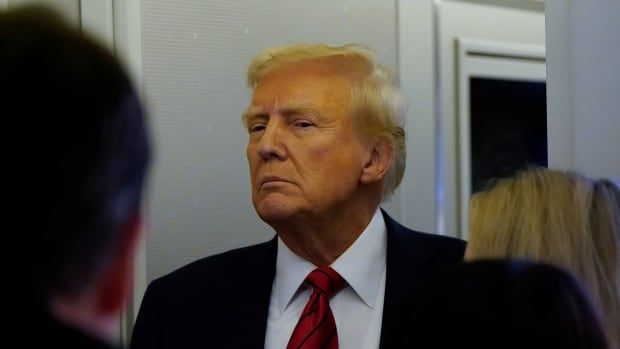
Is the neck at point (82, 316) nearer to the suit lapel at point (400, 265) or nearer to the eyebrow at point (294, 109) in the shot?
the suit lapel at point (400, 265)

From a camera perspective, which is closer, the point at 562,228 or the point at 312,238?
the point at 562,228

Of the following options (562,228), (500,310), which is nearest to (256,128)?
(562,228)

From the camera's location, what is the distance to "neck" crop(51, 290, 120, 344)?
0.60 m

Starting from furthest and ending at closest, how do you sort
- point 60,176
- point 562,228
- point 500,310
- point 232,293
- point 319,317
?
point 232,293 → point 319,317 → point 562,228 → point 500,310 → point 60,176

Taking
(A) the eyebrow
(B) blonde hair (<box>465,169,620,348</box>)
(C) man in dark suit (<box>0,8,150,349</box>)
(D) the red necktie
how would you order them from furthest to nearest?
(A) the eyebrow → (D) the red necktie → (B) blonde hair (<box>465,169,620,348</box>) → (C) man in dark suit (<box>0,8,150,349</box>)

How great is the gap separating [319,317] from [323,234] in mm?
168

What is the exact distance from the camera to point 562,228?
1.12 m

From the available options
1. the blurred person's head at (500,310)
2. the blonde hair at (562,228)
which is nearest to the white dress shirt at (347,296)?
the blonde hair at (562,228)

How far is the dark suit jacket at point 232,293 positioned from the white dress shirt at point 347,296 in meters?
0.03

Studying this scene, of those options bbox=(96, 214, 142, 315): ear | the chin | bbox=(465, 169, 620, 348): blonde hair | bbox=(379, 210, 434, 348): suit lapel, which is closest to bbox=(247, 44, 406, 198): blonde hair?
bbox=(379, 210, 434, 348): suit lapel

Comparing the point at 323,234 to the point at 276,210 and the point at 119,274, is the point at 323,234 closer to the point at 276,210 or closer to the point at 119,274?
the point at 276,210

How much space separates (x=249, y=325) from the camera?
1.58m

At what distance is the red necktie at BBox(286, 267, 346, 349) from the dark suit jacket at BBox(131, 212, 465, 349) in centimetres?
8

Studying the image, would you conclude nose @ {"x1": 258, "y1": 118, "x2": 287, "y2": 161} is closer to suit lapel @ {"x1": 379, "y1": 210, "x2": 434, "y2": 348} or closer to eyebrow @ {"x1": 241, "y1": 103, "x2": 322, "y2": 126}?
eyebrow @ {"x1": 241, "y1": 103, "x2": 322, "y2": 126}
